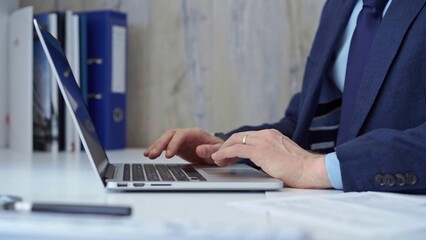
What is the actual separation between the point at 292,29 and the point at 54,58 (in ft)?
3.29

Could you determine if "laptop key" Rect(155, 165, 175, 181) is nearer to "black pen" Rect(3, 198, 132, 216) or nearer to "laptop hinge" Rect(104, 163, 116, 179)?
"laptop hinge" Rect(104, 163, 116, 179)

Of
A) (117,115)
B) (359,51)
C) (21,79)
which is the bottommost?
(117,115)

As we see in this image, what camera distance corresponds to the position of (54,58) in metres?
0.88

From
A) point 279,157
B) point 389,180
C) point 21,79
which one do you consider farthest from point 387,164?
point 21,79

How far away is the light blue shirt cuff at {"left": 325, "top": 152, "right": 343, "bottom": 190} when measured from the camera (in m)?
0.87

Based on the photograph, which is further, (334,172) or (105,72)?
(105,72)

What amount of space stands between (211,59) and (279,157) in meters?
0.95

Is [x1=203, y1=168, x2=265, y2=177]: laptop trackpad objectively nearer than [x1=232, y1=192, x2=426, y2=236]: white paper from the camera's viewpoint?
No

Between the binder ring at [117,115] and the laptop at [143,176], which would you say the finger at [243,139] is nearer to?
the laptop at [143,176]

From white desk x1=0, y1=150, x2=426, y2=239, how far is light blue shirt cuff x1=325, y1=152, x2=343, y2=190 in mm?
19

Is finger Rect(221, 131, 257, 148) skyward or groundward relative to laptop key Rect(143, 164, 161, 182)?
skyward

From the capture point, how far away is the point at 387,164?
836 mm

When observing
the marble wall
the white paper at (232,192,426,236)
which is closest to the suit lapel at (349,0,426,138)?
the white paper at (232,192,426,236)

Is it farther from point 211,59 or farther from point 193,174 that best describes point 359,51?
point 211,59
